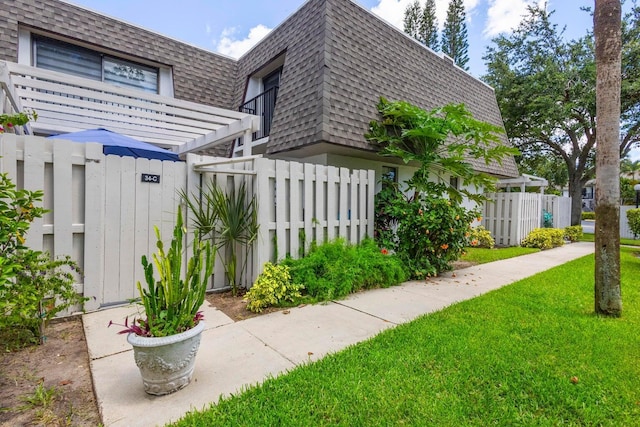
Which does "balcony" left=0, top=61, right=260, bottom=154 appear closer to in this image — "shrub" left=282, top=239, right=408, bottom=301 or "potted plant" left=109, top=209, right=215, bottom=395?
"shrub" left=282, top=239, right=408, bottom=301

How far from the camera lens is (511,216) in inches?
424

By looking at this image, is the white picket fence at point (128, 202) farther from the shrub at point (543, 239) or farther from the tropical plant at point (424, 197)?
the shrub at point (543, 239)

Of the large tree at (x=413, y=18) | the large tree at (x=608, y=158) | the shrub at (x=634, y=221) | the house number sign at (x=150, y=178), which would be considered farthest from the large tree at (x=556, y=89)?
the house number sign at (x=150, y=178)

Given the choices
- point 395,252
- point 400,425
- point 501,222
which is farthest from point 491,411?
point 501,222

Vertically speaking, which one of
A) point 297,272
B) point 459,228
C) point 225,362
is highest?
point 459,228

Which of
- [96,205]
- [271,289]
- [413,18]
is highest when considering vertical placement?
[413,18]

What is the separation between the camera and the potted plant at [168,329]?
2.16 metres

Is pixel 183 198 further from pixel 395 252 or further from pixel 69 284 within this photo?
pixel 395 252

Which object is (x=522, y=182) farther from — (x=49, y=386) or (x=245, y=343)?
(x=49, y=386)

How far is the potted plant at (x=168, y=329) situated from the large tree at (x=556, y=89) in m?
16.7

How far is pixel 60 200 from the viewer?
3.60m

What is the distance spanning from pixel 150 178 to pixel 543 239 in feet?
37.7

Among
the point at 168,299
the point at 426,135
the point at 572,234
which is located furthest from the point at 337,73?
the point at 572,234

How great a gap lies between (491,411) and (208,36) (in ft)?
44.7
